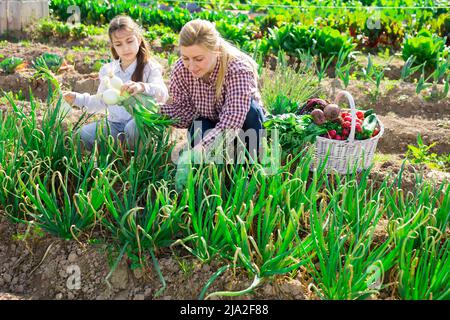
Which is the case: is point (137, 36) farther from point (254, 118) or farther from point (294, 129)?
point (294, 129)

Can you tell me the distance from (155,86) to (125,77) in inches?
10.7

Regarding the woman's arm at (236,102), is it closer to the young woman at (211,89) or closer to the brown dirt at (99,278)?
the young woman at (211,89)

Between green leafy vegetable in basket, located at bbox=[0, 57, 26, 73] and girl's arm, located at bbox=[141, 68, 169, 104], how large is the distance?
72.5 inches

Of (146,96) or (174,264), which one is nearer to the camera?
→ (174,264)

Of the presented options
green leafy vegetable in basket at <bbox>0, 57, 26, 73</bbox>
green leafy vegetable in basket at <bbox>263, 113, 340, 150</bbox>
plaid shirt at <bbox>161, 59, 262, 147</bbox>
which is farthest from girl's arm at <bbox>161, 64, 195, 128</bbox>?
green leafy vegetable in basket at <bbox>0, 57, 26, 73</bbox>

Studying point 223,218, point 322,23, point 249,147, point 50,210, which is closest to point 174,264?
point 223,218

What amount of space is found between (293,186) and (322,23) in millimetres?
4025

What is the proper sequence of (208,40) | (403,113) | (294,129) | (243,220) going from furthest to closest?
(403,113)
(294,129)
(208,40)
(243,220)

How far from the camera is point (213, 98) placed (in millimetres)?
3150

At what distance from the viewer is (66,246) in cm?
255

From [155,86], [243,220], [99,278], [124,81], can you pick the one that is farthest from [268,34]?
[99,278]

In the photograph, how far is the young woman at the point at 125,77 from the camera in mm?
3195

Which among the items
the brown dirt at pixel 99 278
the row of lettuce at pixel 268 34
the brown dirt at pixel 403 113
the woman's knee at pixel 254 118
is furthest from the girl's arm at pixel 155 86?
the brown dirt at pixel 403 113
